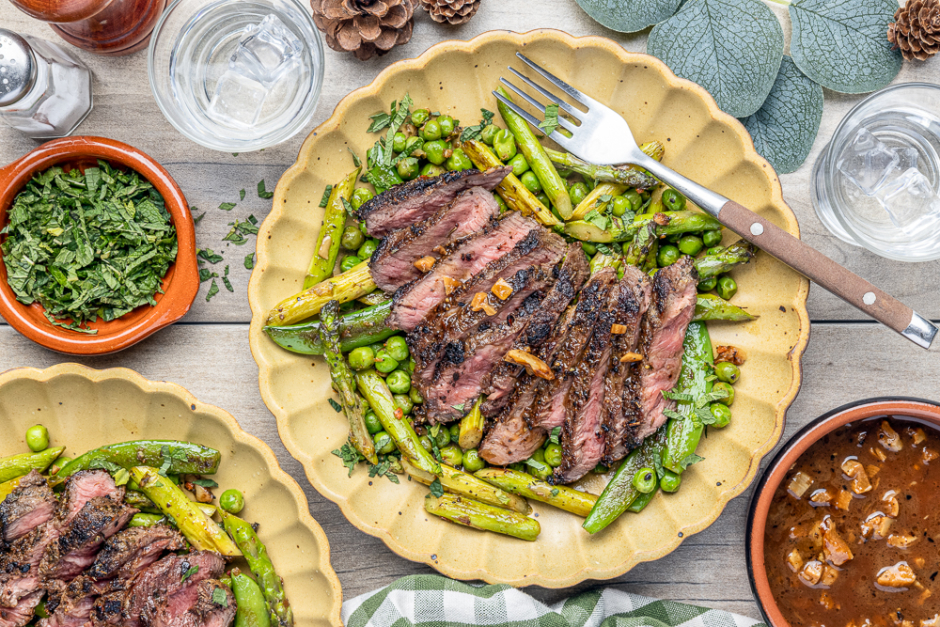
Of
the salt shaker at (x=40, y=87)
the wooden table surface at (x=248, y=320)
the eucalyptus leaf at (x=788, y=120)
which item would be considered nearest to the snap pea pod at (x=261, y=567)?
the wooden table surface at (x=248, y=320)

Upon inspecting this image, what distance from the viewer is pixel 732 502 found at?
4.37 m

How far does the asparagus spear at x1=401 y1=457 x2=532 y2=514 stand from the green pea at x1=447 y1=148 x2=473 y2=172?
1956 mm

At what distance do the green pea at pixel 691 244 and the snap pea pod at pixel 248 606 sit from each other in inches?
139

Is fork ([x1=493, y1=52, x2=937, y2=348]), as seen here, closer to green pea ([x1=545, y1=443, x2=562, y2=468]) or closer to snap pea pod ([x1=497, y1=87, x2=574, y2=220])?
snap pea pod ([x1=497, y1=87, x2=574, y2=220])

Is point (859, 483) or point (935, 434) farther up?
point (935, 434)

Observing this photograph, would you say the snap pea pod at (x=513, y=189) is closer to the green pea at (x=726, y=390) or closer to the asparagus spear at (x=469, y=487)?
the green pea at (x=726, y=390)

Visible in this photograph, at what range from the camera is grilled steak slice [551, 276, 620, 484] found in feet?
12.8

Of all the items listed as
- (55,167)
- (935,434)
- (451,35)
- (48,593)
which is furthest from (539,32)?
(48,593)

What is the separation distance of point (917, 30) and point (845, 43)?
16.5 inches

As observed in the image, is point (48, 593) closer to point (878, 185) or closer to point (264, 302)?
point (264, 302)

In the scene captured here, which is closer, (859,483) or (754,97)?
(859,483)

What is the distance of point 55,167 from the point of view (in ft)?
13.5

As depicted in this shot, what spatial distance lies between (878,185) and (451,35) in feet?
10.2

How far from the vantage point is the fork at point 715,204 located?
378 cm
